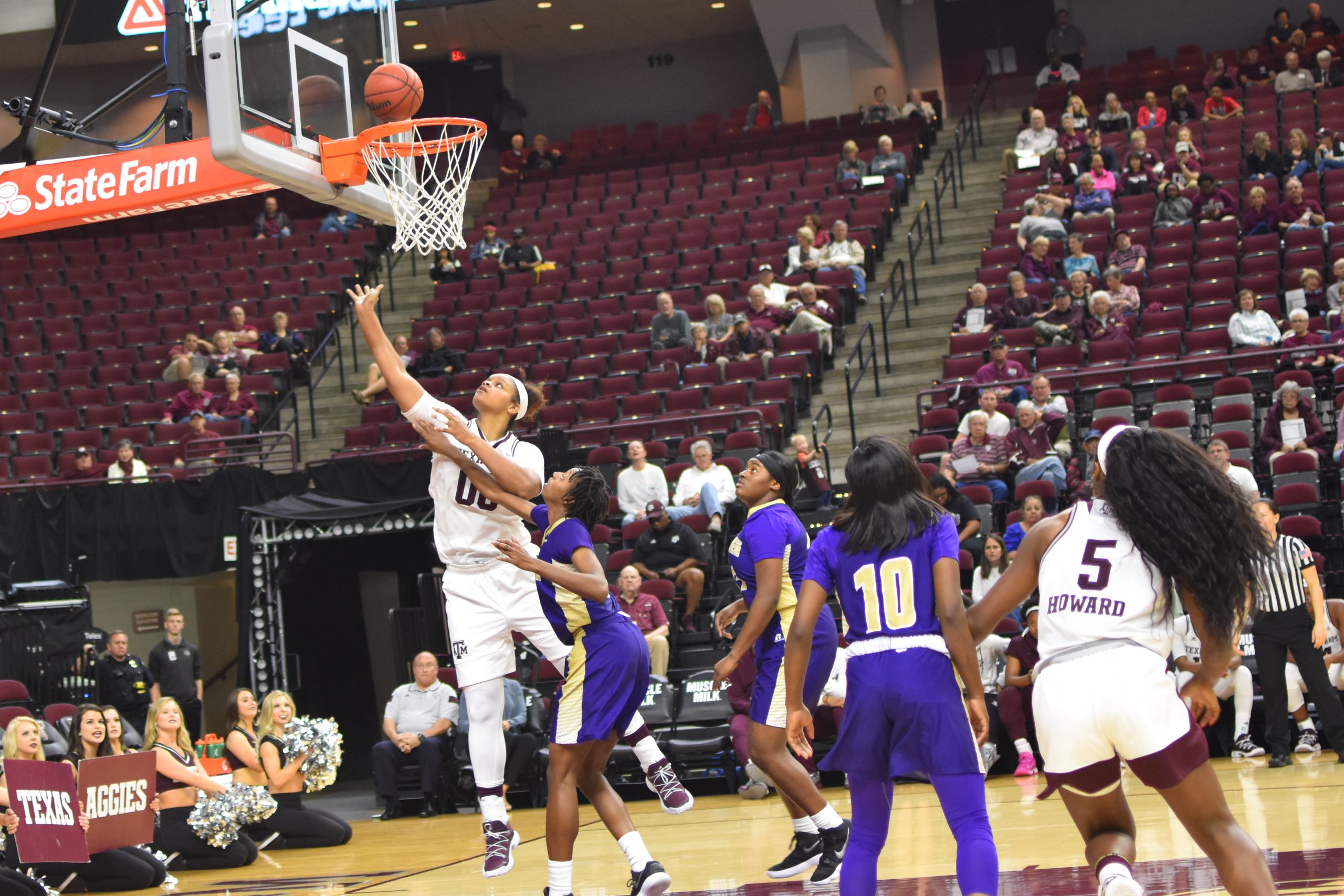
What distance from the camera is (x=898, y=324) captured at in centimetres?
1817

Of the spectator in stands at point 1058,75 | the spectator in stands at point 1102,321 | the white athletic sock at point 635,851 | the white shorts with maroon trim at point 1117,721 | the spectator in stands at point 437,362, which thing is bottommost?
the white athletic sock at point 635,851

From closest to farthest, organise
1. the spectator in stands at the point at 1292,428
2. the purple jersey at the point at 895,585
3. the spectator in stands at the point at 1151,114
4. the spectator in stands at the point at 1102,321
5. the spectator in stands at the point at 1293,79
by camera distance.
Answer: the purple jersey at the point at 895,585 → the spectator in stands at the point at 1292,428 → the spectator in stands at the point at 1102,321 → the spectator in stands at the point at 1151,114 → the spectator in stands at the point at 1293,79

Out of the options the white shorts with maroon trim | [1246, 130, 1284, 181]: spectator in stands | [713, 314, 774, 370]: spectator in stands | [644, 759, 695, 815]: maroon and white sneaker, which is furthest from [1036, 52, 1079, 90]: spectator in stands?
the white shorts with maroon trim

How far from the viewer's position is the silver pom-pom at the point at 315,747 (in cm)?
958

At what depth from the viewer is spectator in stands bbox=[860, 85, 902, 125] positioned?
887 inches

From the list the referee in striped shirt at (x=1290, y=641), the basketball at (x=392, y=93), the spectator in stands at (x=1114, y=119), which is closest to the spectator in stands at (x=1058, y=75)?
the spectator in stands at (x=1114, y=119)

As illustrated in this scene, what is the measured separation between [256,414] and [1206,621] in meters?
15.4

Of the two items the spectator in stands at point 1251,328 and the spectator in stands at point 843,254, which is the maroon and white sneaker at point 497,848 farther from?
the spectator in stands at point 843,254

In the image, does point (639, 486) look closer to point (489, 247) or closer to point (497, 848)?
point (489, 247)

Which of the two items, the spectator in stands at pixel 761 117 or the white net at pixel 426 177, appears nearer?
the white net at pixel 426 177

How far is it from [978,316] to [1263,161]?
4412 mm

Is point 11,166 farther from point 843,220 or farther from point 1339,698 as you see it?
point 843,220

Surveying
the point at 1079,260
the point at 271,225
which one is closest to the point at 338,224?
the point at 271,225

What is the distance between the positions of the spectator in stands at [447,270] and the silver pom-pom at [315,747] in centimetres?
1170
